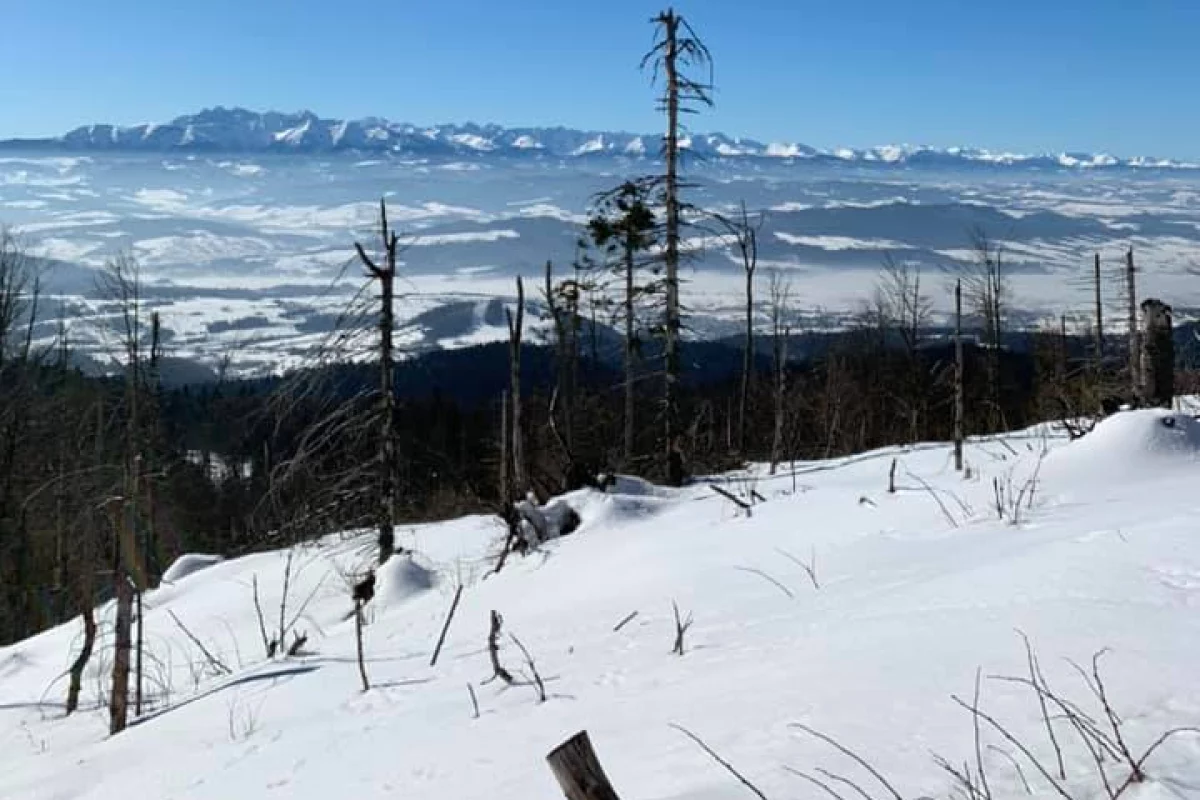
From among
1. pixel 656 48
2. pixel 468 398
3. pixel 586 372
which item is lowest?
pixel 468 398

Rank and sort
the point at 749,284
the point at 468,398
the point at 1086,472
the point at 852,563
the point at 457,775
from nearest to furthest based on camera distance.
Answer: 1. the point at 457,775
2. the point at 852,563
3. the point at 1086,472
4. the point at 749,284
5. the point at 468,398

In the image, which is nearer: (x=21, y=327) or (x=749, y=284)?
(x=749, y=284)

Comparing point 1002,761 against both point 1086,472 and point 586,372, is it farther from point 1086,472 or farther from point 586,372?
point 586,372

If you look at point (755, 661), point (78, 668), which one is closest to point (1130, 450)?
point (755, 661)

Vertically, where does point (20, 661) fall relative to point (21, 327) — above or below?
below

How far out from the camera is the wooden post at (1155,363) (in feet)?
34.7

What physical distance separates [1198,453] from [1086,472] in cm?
107

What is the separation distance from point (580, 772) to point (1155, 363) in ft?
35.0

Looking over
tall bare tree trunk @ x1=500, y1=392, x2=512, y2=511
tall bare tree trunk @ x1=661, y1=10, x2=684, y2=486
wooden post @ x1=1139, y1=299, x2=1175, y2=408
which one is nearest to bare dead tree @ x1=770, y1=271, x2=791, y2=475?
tall bare tree trunk @ x1=661, y1=10, x2=684, y2=486

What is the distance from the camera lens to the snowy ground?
336cm

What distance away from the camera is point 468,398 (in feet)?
278

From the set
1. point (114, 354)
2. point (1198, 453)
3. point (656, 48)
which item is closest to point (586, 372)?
point (656, 48)

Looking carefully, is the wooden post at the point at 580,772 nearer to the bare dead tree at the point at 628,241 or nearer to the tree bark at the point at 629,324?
the bare dead tree at the point at 628,241

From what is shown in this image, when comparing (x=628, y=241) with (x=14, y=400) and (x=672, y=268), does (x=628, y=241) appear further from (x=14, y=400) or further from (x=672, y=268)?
(x=14, y=400)
